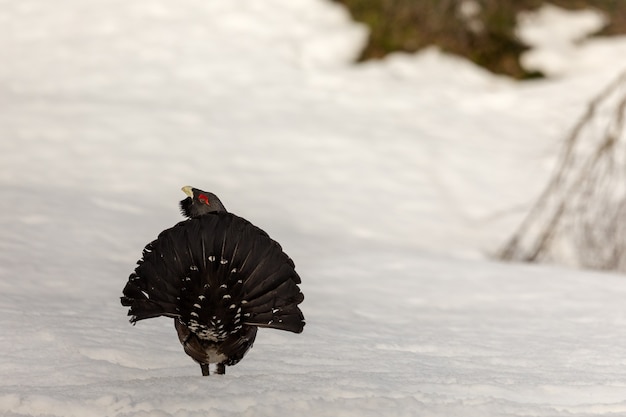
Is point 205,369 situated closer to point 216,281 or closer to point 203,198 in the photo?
point 216,281

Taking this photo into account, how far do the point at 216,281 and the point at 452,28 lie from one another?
9343 millimetres

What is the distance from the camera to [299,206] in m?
8.34

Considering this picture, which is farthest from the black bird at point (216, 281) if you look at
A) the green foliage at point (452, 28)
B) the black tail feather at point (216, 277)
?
the green foliage at point (452, 28)

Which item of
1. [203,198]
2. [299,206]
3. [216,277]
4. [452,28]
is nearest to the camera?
[216,277]

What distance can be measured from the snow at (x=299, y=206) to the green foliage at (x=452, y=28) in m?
0.30

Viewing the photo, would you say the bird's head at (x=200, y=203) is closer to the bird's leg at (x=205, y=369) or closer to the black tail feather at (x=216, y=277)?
the black tail feather at (x=216, y=277)

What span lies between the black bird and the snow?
30 centimetres

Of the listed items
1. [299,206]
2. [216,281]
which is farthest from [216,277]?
[299,206]

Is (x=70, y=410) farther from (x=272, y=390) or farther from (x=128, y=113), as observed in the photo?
(x=128, y=113)

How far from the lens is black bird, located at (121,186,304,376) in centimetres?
320

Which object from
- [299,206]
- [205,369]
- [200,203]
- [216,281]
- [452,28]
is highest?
[452,28]

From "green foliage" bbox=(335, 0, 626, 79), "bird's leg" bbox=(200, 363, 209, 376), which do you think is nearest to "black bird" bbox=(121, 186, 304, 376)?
"bird's leg" bbox=(200, 363, 209, 376)

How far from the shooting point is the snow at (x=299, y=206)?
359cm

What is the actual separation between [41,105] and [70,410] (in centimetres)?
711
